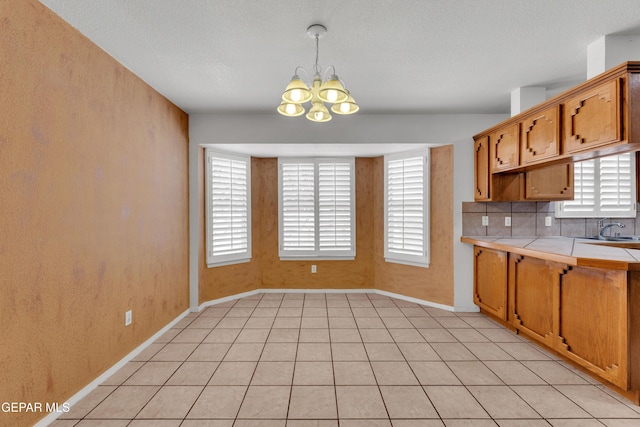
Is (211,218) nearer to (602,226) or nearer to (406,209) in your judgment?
(406,209)

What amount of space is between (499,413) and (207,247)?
11.3ft

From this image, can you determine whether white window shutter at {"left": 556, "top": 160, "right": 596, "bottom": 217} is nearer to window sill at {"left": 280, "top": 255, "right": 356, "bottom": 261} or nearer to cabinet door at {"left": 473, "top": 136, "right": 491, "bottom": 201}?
cabinet door at {"left": 473, "top": 136, "right": 491, "bottom": 201}

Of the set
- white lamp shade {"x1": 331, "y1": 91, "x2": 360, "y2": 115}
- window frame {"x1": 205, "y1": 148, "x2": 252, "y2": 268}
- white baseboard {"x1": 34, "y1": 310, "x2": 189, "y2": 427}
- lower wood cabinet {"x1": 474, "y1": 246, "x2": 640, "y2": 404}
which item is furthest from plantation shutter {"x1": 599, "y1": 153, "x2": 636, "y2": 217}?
white baseboard {"x1": 34, "y1": 310, "x2": 189, "y2": 427}

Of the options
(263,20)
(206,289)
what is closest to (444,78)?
(263,20)

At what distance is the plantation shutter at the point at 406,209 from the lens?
3.91 meters

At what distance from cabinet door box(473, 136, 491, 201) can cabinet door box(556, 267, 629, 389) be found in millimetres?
1368

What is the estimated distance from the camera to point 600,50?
212cm

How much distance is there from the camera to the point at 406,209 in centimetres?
405

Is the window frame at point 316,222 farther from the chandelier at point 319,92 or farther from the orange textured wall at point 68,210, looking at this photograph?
the chandelier at point 319,92

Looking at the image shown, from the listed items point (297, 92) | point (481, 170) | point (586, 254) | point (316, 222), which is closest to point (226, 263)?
point (316, 222)

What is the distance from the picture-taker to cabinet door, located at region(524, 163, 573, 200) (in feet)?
10.4

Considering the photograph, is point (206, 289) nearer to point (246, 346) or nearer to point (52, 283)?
point (246, 346)

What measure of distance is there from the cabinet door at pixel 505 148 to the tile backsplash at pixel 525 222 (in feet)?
1.94

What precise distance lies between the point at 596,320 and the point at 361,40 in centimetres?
261
